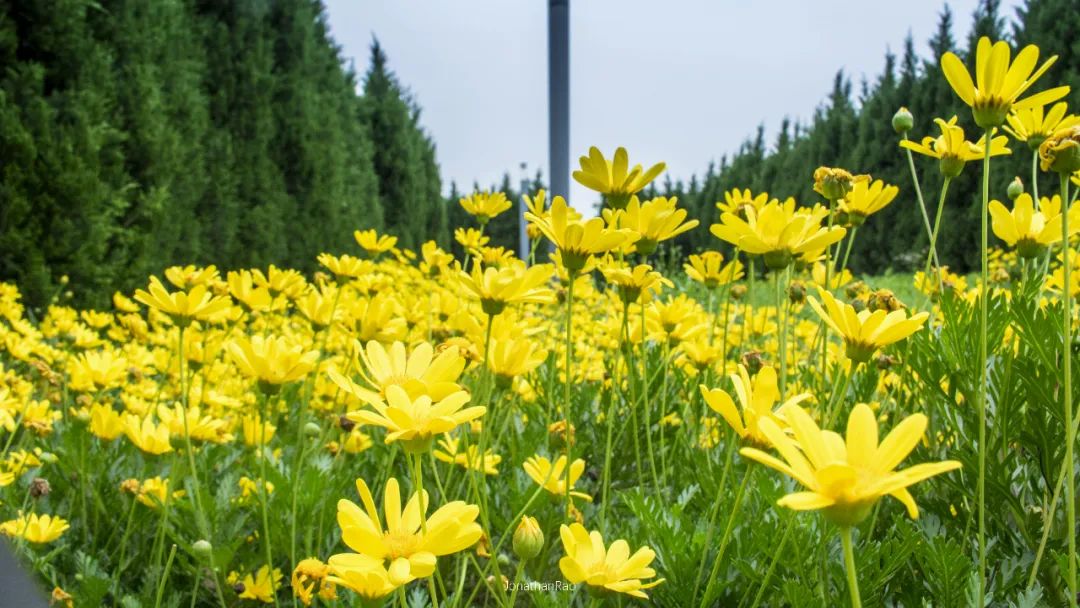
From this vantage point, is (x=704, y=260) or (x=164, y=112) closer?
(x=704, y=260)

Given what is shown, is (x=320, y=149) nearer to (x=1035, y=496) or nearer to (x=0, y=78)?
(x=0, y=78)

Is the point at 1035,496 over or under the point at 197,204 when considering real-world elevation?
under

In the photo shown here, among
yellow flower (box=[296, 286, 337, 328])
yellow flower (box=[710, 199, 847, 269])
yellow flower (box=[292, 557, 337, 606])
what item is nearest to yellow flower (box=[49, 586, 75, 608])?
yellow flower (box=[292, 557, 337, 606])

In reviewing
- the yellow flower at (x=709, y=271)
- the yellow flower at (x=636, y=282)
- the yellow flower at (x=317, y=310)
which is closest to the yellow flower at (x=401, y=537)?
the yellow flower at (x=636, y=282)

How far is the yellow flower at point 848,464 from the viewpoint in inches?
17.0

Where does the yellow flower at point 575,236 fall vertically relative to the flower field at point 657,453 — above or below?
above

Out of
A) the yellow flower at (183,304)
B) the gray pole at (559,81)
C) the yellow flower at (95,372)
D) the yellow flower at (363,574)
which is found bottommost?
the yellow flower at (95,372)

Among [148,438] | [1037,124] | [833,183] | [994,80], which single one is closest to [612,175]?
[833,183]

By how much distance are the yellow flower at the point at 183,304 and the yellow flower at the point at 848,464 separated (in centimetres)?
88

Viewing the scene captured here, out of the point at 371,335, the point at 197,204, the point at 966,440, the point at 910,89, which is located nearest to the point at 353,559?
the point at 371,335

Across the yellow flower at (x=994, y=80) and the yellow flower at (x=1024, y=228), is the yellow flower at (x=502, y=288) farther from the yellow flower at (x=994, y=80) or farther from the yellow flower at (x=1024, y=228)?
the yellow flower at (x=1024, y=228)

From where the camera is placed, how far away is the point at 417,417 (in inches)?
24.1

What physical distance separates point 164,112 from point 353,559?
6.16m

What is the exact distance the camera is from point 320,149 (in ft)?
28.4
